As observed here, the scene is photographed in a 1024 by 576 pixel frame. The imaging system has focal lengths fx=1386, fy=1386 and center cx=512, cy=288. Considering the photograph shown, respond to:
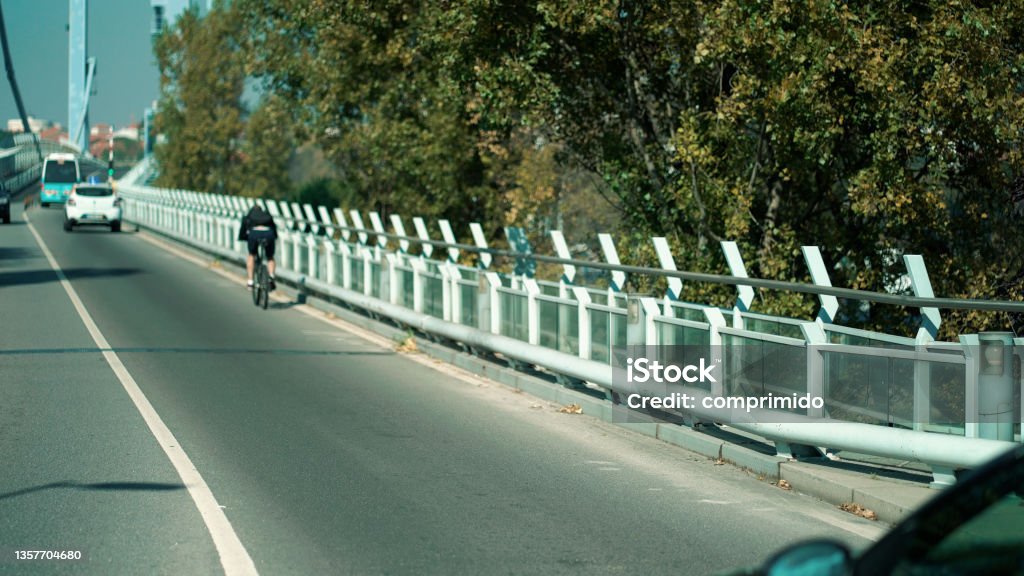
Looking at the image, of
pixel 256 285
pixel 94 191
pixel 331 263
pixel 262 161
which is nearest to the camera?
pixel 331 263

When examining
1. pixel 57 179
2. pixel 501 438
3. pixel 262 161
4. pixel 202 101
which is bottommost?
pixel 501 438

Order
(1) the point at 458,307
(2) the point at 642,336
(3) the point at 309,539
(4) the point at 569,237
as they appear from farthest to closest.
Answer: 1. (4) the point at 569,237
2. (1) the point at 458,307
3. (2) the point at 642,336
4. (3) the point at 309,539

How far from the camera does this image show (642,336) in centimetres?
1089

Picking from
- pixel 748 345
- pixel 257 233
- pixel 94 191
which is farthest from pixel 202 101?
pixel 748 345

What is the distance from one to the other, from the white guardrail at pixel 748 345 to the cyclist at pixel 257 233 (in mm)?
3834

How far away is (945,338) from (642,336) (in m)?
6.77

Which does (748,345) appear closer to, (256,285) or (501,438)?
(501,438)

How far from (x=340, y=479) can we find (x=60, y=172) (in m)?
74.0

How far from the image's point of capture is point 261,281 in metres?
22.2

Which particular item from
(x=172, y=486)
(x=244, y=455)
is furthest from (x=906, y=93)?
(x=172, y=486)

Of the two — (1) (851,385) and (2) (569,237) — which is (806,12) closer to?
(1) (851,385)

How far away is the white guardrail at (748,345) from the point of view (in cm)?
762

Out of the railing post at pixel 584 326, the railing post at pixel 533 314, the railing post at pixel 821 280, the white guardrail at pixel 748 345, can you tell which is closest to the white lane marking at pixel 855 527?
the white guardrail at pixel 748 345

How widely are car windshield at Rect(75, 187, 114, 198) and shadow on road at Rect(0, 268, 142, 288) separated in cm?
1995
